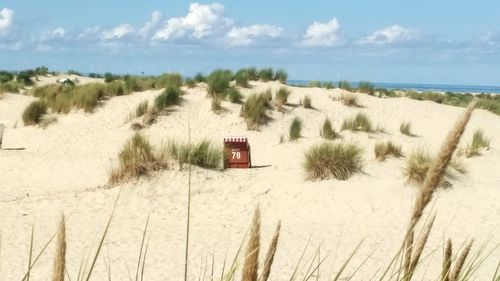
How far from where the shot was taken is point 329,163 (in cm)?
1291

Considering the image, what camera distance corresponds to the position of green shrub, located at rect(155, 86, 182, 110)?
72.2 feet

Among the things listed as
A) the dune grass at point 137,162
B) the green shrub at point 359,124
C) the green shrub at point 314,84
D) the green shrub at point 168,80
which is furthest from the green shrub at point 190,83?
the dune grass at point 137,162

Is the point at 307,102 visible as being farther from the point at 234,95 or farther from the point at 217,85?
the point at 217,85

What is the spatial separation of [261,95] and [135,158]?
9296 mm

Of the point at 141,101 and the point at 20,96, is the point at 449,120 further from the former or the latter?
the point at 20,96

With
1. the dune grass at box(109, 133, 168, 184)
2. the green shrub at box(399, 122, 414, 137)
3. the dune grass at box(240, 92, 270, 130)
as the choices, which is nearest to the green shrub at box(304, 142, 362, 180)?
the dune grass at box(109, 133, 168, 184)

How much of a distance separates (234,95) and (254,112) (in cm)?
187

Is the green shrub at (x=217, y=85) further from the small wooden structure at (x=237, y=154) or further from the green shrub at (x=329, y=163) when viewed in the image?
the green shrub at (x=329, y=163)

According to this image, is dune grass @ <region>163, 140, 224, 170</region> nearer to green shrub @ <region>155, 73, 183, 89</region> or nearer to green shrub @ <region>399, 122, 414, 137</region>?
green shrub @ <region>399, 122, 414, 137</region>

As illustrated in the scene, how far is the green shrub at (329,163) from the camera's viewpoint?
12867mm

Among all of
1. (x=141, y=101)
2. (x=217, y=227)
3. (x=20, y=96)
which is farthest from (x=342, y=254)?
(x=20, y=96)

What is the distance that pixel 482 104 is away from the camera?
93.0 ft

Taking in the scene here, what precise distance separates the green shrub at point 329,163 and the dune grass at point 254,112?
26.0ft

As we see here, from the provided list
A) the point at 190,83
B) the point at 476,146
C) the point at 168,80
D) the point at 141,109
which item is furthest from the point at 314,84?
the point at 476,146
